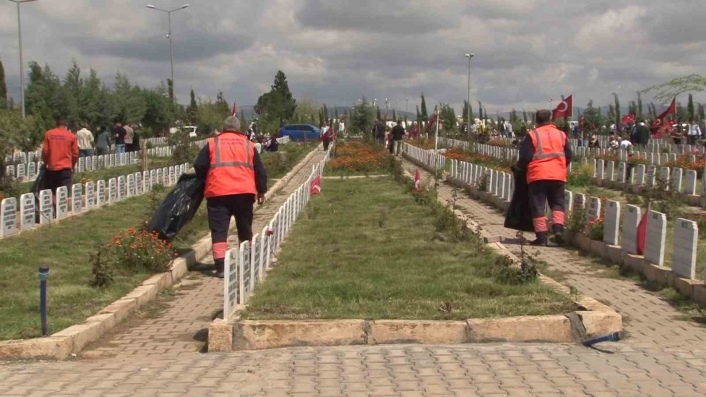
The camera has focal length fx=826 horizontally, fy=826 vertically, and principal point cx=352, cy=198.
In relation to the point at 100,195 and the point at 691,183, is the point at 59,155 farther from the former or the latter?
the point at 691,183

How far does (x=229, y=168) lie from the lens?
383 inches

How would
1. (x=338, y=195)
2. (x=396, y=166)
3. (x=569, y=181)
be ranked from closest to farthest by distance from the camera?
(x=338, y=195), (x=569, y=181), (x=396, y=166)

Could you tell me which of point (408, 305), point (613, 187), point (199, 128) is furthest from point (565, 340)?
point (199, 128)

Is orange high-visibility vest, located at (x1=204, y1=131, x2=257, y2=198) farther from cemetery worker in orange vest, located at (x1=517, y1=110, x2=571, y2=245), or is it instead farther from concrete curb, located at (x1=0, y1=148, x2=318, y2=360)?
cemetery worker in orange vest, located at (x1=517, y1=110, x2=571, y2=245)

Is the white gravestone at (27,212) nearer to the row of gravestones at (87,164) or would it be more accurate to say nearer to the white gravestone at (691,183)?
the row of gravestones at (87,164)

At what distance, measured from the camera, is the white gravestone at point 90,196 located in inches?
645

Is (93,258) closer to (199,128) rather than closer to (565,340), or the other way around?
(565,340)

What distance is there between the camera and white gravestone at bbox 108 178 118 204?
17656mm

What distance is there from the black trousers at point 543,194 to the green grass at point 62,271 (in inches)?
195

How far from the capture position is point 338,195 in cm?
2084

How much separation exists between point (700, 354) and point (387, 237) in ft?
21.2

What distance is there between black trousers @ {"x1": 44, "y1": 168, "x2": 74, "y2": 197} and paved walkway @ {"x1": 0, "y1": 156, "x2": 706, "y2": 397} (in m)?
8.55

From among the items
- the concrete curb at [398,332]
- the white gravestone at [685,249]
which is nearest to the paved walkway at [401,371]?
the concrete curb at [398,332]

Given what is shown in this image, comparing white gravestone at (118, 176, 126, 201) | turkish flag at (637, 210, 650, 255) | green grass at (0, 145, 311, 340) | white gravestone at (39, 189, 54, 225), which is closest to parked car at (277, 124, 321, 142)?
white gravestone at (118, 176, 126, 201)
